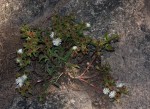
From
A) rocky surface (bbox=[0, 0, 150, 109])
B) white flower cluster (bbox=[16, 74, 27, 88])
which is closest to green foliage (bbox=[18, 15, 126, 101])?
white flower cluster (bbox=[16, 74, 27, 88])

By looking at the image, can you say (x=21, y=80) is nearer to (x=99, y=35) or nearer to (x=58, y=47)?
(x=58, y=47)

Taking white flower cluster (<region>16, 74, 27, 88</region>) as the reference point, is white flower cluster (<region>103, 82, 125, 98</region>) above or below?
below

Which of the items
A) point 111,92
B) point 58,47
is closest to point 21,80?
point 58,47

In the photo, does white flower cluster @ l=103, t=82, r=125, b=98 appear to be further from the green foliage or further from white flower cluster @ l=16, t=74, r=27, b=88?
white flower cluster @ l=16, t=74, r=27, b=88

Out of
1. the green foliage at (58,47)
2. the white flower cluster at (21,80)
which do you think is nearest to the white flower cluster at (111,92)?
the green foliage at (58,47)

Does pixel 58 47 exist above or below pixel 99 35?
above

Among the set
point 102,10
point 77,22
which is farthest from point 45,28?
point 102,10
